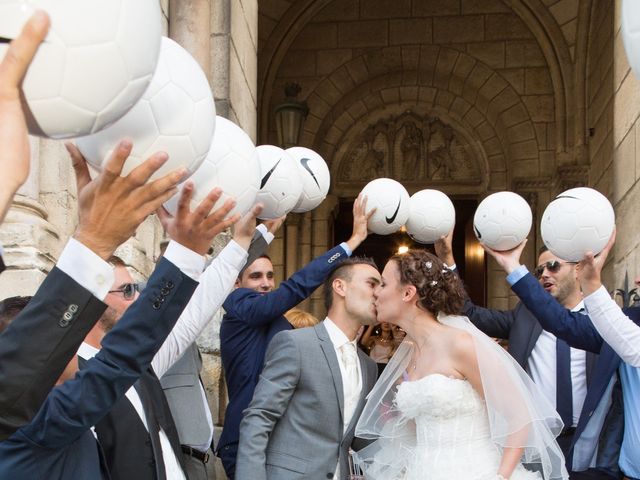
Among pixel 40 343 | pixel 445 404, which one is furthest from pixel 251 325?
pixel 40 343

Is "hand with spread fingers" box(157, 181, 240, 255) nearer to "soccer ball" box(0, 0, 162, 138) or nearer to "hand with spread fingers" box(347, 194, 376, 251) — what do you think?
"soccer ball" box(0, 0, 162, 138)

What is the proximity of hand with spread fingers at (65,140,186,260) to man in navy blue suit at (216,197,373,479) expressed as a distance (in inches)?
91.0

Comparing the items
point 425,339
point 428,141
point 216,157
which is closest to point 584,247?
point 425,339

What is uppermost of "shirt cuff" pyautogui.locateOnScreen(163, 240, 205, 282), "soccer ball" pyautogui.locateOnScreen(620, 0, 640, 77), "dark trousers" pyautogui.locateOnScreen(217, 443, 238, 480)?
"soccer ball" pyautogui.locateOnScreen(620, 0, 640, 77)

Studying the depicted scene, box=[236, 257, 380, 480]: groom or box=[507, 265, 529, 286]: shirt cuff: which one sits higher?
box=[507, 265, 529, 286]: shirt cuff

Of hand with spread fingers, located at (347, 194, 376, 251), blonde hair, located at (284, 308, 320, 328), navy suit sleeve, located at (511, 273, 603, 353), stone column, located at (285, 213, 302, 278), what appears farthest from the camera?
stone column, located at (285, 213, 302, 278)

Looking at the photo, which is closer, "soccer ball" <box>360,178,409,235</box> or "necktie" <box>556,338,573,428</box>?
"necktie" <box>556,338,573,428</box>

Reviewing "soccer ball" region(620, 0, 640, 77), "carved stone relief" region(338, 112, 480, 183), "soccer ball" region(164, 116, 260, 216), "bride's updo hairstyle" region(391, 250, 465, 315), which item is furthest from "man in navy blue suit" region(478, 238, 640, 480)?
"carved stone relief" region(338, 112, 480, 183)

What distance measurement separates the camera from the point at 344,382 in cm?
368

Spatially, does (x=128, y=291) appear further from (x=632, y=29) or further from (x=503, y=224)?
(x=503, y=224)

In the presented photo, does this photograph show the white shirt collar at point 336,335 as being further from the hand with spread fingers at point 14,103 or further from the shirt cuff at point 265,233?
the hand with spread fingers at point 14,103

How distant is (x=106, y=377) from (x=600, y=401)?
246 cm

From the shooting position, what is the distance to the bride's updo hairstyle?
3.55 m

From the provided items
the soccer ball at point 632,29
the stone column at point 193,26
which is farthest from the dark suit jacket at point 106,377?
the stone column at point 193,26
